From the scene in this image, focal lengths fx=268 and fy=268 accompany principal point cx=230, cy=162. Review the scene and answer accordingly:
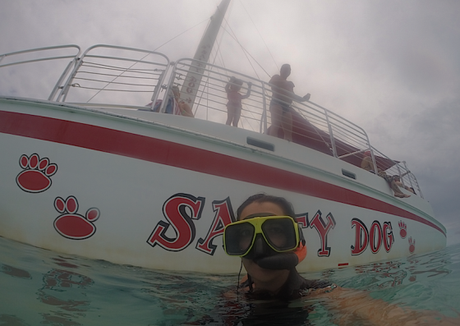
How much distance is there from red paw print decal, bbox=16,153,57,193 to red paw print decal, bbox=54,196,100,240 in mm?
192

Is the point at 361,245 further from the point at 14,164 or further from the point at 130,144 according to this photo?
the point at 14,164

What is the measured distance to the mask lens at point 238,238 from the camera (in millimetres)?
1393

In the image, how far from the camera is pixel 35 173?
2258 millimetres

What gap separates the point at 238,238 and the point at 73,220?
1.52m

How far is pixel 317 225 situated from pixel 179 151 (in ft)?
5.62

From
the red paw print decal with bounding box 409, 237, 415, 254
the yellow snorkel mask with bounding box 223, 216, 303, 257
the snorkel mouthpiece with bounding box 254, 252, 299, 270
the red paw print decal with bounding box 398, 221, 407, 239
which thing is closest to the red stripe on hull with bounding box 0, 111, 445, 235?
the yellow snorkel mask with bounding box 223, 216, 303, 257

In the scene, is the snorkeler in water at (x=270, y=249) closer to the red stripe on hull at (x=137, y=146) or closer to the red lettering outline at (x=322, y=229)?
the red stripe on hull at (x=137, y=146)

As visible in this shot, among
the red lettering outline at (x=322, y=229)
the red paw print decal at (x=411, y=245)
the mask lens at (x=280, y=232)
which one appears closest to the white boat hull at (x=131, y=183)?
the red lettering outline at (x=322, y=229)

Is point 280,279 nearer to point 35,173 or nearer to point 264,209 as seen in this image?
point 264,209

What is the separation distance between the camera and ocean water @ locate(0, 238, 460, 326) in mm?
1091

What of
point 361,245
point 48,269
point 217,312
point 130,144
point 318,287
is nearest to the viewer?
point 217,312

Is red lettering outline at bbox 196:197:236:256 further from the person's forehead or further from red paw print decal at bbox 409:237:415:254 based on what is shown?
red paw print decal at bbox 409:237:415:254

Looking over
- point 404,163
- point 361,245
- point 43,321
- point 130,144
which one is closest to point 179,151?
point 130,144

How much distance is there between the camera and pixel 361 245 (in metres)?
3.40
